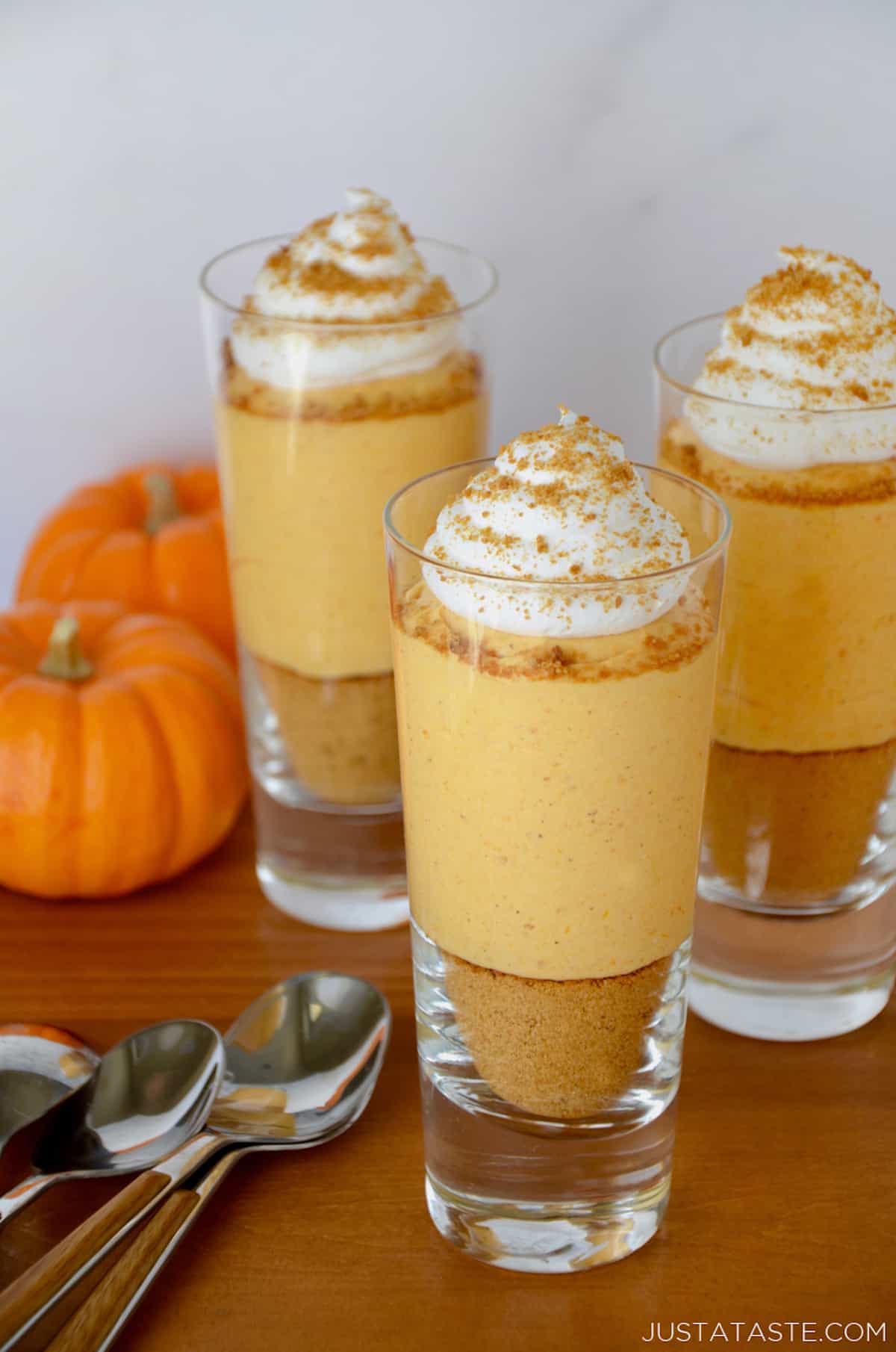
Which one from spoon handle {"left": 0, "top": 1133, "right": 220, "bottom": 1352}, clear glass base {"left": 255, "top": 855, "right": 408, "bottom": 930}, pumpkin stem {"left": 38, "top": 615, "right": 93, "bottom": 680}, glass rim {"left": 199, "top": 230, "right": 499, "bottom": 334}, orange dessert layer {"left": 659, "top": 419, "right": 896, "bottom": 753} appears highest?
glass rim {"left": 199, "top": 230, "right": 499, "bottom": 334}

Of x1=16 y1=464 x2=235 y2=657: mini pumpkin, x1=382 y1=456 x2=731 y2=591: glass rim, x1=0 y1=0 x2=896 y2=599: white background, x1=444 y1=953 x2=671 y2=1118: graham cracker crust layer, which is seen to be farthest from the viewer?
x1=16 y1=464 x2=235 y2=657: mini pumpkin

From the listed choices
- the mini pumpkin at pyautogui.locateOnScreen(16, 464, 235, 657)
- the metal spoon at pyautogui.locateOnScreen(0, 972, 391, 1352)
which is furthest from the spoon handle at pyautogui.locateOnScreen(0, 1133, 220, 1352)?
the mini pumpkin at pyautogui.locateOnScreen(16, 464, 235, 657)

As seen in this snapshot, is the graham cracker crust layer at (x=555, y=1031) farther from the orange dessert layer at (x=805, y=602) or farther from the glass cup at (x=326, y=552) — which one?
the glass cup at (x=326, y=552)

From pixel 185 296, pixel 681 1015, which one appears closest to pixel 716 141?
pixel 185 296

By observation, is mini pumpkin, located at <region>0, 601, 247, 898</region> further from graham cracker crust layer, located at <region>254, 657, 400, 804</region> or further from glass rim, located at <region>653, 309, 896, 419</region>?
glass rim, located at <region>653, 309, 896, 419</region>

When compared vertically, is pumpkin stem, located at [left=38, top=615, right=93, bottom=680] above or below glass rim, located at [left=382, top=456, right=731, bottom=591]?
below

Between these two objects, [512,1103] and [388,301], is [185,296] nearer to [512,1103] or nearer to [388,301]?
[388,301]
